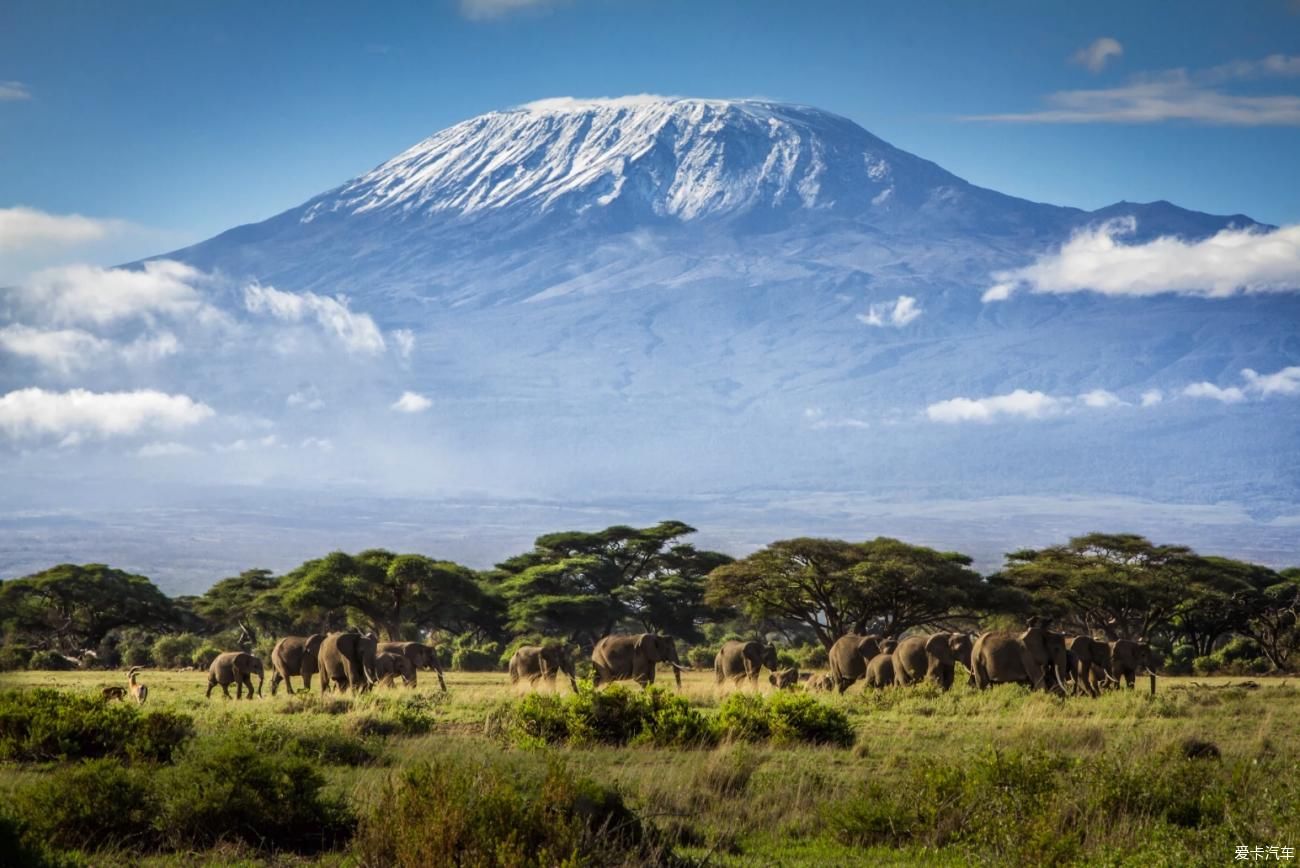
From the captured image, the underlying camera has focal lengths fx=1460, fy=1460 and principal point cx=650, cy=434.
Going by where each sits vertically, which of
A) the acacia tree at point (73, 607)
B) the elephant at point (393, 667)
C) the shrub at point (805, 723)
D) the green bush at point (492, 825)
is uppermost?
the green bush at point (492, 825)

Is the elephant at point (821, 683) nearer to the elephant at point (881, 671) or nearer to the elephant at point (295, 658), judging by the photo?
the elephant at point (881, 671)

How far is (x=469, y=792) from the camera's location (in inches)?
→ 413

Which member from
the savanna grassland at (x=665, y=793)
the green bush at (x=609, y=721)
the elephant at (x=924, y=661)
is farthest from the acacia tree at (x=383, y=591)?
the green bush at (x=609, y=721)

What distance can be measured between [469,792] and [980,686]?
54.3 feet

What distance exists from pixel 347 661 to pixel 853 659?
9770 millimetres

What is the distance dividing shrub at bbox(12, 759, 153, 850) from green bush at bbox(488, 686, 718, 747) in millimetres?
5828

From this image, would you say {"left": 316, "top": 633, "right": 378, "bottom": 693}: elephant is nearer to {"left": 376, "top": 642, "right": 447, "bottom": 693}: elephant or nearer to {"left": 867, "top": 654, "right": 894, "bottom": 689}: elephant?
{"left": 376, "top": 642, "right": 447, "bottom": 693}: elephant

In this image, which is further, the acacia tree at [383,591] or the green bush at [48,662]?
the acacia tree at [383,591]

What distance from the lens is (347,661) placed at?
26.7 meters

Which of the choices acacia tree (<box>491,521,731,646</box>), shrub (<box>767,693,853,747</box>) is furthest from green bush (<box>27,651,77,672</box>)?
shrub (<box>767,693,853,747</box>)

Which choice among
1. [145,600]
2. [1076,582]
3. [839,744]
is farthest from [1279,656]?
[145,600]

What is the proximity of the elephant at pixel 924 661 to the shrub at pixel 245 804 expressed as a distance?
16.2 meters

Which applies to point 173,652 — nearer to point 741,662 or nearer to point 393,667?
point 393,667

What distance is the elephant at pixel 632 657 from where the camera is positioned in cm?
2803
